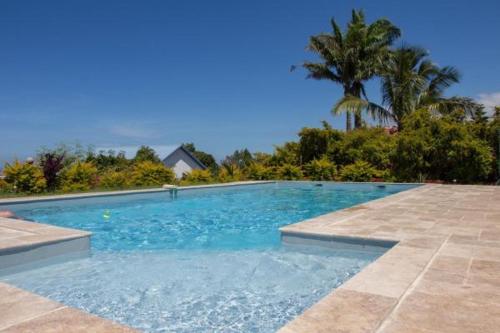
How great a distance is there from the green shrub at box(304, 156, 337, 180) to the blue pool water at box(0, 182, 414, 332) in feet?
26.7

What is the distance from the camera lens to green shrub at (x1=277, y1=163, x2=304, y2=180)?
17.5m

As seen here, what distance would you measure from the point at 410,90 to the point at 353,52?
3797 mm

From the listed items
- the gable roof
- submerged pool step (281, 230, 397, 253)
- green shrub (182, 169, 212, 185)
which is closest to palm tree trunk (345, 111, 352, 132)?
green shrub (182, 169, 212, 185)

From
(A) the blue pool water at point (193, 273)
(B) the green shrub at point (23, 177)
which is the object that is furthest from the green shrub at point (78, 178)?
(A) the blue pool water at point (193, 273)

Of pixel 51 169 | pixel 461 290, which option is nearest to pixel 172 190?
pixel 51 169

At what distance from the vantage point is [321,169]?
17000 millimetres

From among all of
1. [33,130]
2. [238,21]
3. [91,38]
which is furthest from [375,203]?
[33,130]

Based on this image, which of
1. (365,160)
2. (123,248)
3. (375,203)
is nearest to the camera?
(123,248)

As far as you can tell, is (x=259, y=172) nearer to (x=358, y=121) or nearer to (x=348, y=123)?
(x=348, y=123)

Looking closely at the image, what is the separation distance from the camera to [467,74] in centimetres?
1944

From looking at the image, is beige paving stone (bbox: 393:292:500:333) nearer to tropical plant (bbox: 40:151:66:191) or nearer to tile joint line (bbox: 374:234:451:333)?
tile joint line (bbox: 374:234:451:333)

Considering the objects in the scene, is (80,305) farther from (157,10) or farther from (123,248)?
(157,10)

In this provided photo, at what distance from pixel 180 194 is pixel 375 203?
749 cm

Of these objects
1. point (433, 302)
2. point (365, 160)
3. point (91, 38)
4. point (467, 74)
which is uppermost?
point (91, 38)
